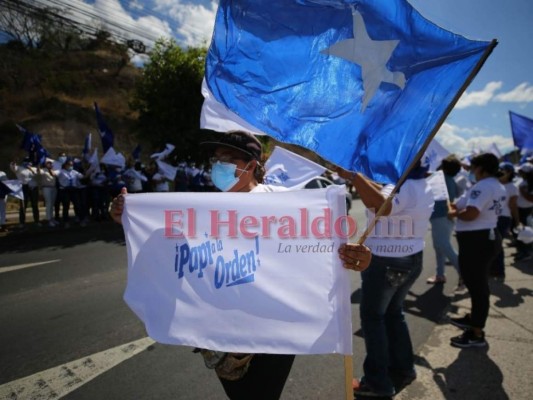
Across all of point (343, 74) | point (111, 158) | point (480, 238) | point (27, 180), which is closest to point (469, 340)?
point (480, 238)

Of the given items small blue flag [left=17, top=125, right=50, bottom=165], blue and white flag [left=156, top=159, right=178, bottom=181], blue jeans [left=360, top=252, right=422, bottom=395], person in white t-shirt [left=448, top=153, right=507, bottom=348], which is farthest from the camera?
blue and white flag [left=156, top=159, right=178, bottom=181]

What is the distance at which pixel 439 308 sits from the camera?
4605 millimetres

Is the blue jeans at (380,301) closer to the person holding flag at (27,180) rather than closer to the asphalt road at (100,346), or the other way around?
the asphalt road at (100,346)

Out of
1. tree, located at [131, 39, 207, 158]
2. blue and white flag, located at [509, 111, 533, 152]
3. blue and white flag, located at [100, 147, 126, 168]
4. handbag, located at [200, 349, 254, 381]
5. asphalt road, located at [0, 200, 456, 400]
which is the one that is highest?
tree, located at [131, 39, 207, 158]

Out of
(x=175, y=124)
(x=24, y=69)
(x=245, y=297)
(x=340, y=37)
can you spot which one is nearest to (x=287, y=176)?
(x=340, y=37)

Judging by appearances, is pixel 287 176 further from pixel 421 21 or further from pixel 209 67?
pixel 421 21

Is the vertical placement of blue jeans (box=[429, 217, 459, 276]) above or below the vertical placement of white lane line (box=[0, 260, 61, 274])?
above

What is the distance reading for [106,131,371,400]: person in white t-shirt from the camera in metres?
1.79

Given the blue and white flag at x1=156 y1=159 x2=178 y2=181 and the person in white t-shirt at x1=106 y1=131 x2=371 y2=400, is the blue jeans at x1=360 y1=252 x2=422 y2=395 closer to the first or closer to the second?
the person in white t-shirt at x1=106 y1=131 x2=371 y2=400

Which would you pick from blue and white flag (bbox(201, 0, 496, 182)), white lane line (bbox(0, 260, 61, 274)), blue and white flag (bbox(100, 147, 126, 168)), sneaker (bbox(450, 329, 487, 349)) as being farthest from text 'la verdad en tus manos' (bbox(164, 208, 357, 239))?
blue and white flag (bbox(100, 147, 126, 168))

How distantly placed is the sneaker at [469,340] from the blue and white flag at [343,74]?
101 inches

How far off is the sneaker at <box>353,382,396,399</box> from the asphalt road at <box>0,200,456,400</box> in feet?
0.47

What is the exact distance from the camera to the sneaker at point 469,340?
11.4 feet

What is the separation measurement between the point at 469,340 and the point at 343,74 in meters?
3.09
